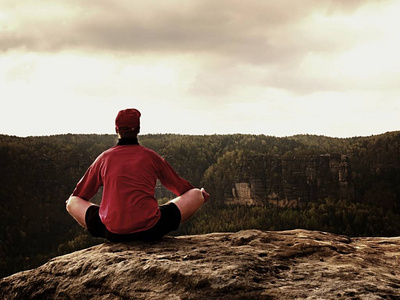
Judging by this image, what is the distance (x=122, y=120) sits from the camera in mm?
6508

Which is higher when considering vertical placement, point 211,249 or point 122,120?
point 122,120

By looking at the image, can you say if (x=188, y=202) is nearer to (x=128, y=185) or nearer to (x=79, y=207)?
(x=128, y=185)

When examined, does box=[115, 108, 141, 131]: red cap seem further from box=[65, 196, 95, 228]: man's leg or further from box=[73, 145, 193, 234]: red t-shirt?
box=[65, 196, 95, 228]: man's leg

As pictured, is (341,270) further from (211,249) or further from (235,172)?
(235,172)

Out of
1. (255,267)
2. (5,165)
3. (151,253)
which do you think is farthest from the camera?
(5,165)

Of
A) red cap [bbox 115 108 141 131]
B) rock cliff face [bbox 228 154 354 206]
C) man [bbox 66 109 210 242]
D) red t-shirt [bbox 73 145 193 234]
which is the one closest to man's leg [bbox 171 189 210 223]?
man [bbox 66 109 210 242]

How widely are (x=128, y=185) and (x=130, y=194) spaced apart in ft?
0.42

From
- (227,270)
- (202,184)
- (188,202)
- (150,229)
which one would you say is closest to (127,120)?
(188,202)

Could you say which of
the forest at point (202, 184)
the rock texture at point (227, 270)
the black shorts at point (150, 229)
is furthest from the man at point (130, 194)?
the forest at point (202, 184)

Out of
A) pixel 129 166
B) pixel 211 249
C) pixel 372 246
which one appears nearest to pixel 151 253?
pixel 211 249

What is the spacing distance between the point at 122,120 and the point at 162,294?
271 centimetres

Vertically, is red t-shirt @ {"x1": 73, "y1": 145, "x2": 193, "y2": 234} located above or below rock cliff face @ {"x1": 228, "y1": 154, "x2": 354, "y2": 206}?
above

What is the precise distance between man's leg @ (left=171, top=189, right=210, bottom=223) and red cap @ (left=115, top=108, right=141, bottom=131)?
1.23 meters

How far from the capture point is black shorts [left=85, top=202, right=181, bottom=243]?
20.6 feet
